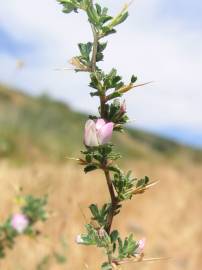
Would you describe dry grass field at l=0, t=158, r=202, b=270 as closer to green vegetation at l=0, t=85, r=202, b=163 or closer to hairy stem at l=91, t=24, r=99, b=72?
green vegetation at l=0, t=85, r=202, b=163

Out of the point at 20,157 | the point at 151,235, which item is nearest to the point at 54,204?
the point at 151,235

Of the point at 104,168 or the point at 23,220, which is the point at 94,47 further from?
the point at 23,220

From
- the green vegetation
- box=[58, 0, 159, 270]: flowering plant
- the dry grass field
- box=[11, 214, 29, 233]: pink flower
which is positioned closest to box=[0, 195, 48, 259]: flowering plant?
box=[11, 214, 29, 233]: pink flower

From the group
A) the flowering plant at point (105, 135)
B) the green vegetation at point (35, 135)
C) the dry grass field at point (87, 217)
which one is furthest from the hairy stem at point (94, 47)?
the green vegetation at point (35, 135)

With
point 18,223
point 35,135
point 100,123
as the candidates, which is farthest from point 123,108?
point 35,135

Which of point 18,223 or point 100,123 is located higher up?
point 18,223

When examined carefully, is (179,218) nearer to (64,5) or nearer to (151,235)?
(151,235)
